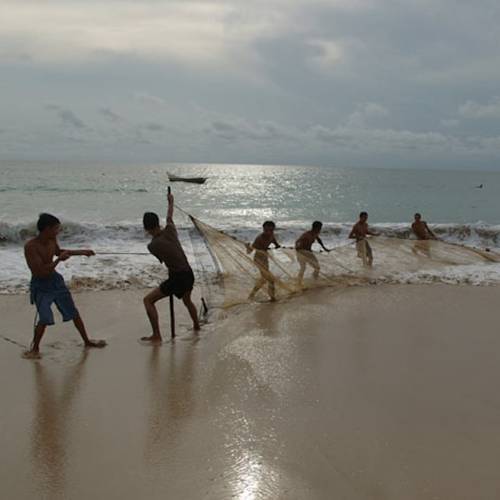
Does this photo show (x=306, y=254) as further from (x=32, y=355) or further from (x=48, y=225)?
(x=32, y=355)

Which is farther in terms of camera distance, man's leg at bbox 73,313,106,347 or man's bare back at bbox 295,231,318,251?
man's bare back at bbox 295,231,318,251

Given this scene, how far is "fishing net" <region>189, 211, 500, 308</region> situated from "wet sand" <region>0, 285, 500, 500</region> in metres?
Answer: 0.98

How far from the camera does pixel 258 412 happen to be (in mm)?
3830

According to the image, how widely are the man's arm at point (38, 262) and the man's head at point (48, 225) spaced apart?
0.19 metres

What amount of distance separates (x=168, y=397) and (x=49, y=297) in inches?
68.4

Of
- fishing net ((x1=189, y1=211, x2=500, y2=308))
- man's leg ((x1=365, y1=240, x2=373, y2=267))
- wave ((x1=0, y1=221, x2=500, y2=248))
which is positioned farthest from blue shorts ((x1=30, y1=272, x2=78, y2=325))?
wave ((x1=0, y1=221, x2=500, y2=248))

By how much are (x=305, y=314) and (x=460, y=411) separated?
292cm

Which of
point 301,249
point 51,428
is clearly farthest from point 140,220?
point 51,428

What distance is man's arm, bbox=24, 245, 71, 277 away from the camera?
15.9ft

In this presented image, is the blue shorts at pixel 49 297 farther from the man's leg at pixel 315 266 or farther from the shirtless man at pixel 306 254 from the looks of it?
the man's leg at pixel 315 266

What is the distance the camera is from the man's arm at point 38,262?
190 inches

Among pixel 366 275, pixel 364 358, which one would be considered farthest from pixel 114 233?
pixel 364 358

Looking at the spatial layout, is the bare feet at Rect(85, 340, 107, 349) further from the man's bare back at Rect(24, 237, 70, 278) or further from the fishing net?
the fishing net

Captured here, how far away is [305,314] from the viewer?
6.65 metres
